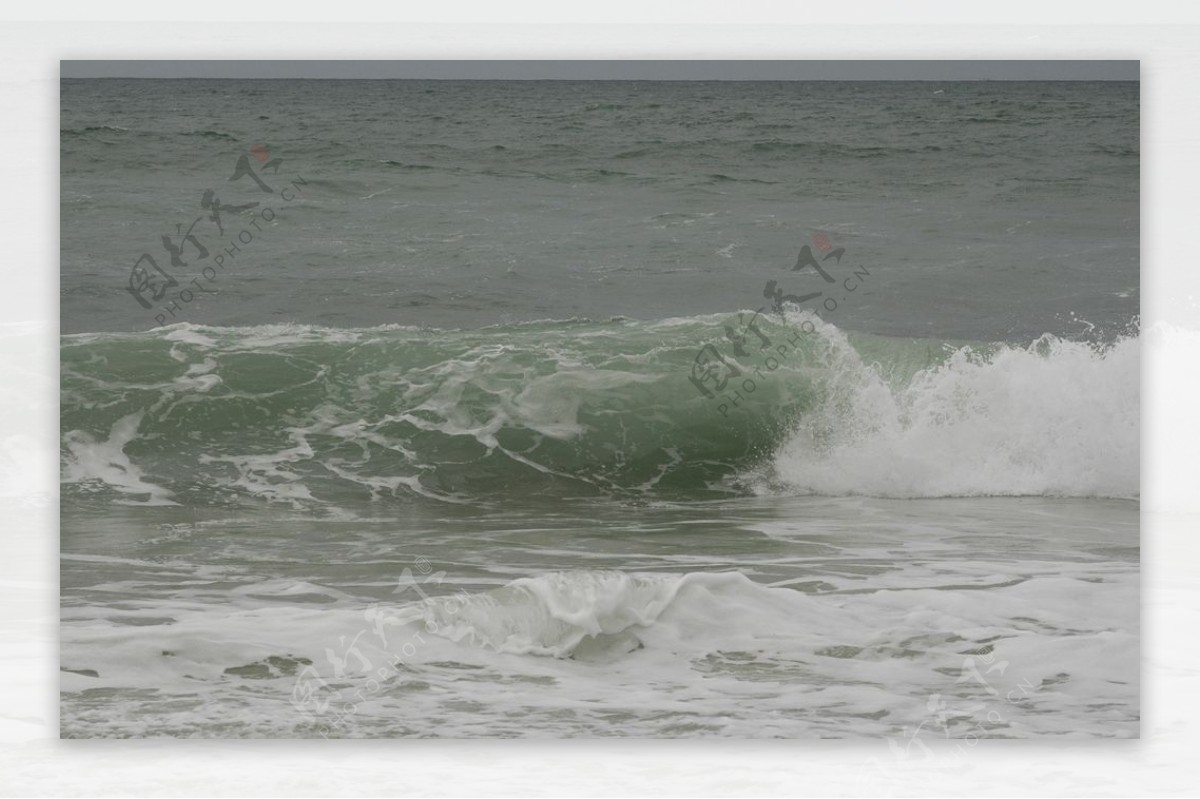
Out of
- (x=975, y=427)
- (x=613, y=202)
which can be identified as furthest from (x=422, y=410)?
(x=975, y=427)

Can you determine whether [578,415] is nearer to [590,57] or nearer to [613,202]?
[613,202]

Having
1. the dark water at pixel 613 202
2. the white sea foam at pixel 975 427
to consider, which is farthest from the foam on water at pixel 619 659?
the dark water at pixel 613 202

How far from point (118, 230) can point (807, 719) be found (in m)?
2.57

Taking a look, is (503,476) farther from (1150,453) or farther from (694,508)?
(1150,453)

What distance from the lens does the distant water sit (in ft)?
11.0

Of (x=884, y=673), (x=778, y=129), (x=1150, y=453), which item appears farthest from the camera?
(x=778, y=129)

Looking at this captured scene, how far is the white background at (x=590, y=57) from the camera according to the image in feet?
A: 10.2

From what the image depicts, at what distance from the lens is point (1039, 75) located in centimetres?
370

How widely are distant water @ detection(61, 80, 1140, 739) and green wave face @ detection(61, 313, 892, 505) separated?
0.01 m

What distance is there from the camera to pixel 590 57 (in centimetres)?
356

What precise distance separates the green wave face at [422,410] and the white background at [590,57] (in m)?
0.26

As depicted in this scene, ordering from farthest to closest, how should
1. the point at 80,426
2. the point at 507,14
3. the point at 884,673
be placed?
the point at 80,426, the point at 507,14, the point at 884,673

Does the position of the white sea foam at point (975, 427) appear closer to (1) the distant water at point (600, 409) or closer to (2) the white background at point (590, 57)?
(1) the distant water at point (600, 409)

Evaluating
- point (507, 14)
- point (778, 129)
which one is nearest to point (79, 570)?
point (507, 14)
